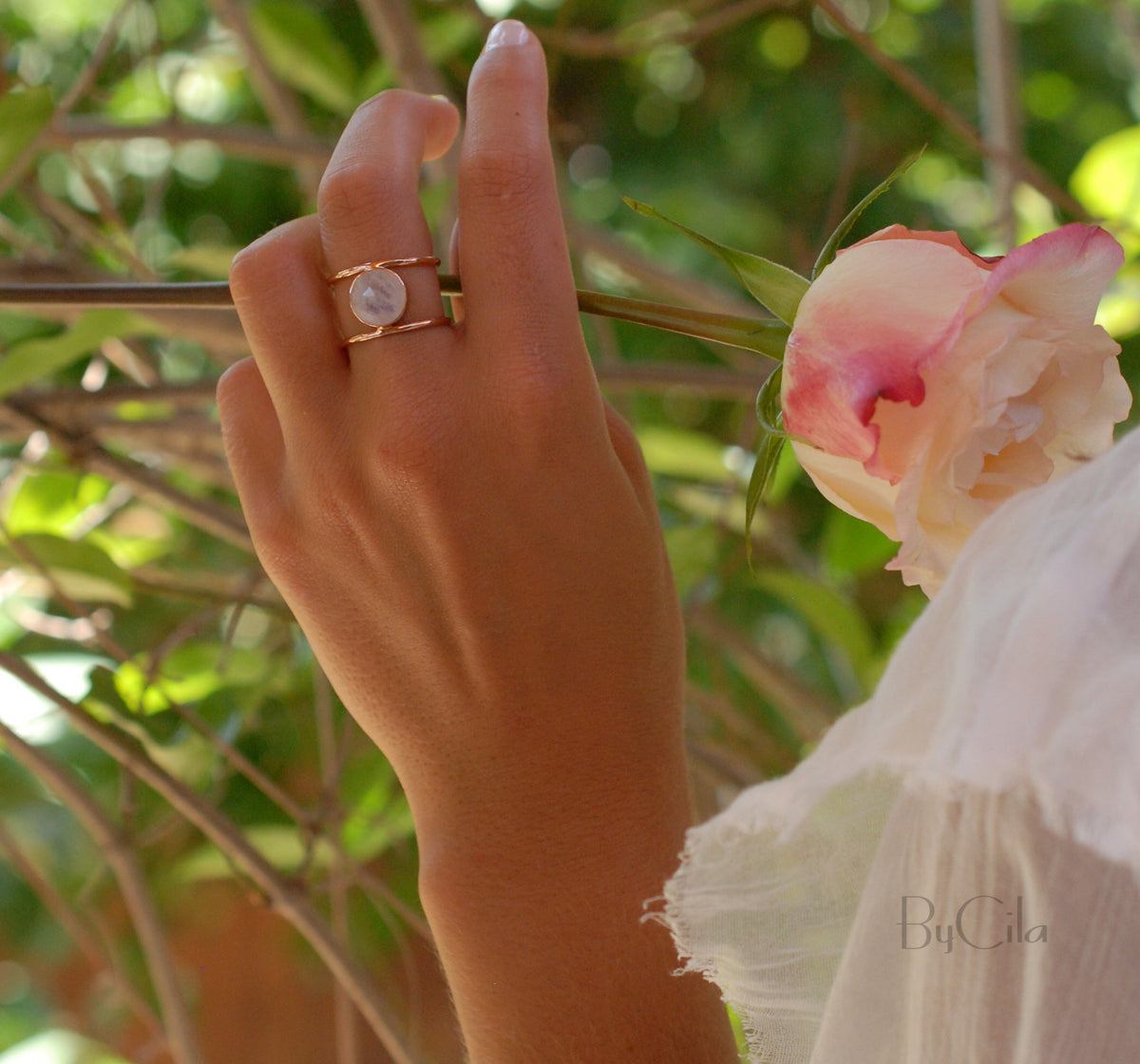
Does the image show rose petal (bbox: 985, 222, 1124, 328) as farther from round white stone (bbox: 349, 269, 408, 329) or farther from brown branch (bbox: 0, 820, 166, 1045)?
brown branch (bbox: 0, 820, 166, 1045)

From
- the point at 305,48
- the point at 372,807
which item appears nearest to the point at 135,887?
the point at 372,807

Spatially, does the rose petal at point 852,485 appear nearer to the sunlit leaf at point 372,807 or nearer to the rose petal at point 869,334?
the rose petal at point 869,334

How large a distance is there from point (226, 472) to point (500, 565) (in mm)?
405

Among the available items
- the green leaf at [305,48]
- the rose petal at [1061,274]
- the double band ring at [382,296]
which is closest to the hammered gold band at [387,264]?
the double band ring at [382,296]

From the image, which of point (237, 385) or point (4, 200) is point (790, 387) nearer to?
point (237, 385)

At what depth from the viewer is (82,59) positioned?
0.94 metres

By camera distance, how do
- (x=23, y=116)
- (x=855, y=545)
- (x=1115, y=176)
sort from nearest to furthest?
(x=23, y=116) → (x=855, y=545) → (x=1115, y=176)

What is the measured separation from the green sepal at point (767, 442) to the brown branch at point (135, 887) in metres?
0.33

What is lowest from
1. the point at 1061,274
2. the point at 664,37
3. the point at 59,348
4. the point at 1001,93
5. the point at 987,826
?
the point at 987,826

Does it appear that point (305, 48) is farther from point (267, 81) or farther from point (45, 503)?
point (45, 503)

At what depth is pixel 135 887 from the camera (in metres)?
0.46

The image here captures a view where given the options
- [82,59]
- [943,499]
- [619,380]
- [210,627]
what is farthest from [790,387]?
[82,59]

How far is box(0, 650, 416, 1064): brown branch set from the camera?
0.39m

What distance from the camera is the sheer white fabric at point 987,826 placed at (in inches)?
6.1
